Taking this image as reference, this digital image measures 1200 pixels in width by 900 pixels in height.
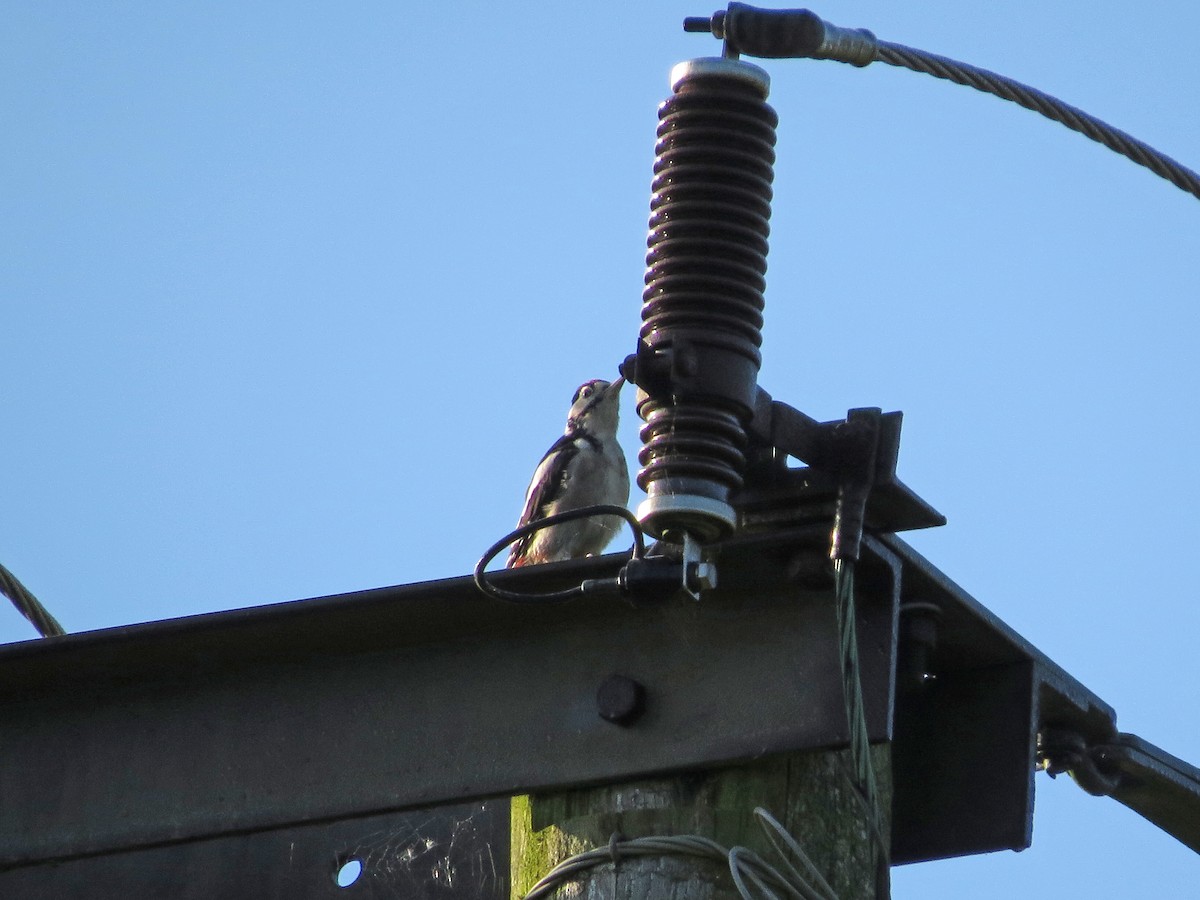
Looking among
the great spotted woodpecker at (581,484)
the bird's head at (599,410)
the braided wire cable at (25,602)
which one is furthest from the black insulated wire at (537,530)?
the bird's head at (599,410)

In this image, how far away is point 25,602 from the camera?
6.49 m

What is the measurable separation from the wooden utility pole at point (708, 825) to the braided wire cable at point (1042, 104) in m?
1.39

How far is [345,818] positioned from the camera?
466 centimetres

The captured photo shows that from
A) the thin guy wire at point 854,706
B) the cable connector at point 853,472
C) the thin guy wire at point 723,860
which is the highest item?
the cable connector at point 853,472

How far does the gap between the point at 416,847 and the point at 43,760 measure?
1022mm

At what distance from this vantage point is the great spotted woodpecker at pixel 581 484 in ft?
34.6

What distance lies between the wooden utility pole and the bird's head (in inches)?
291

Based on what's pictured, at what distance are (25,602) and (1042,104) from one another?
372 cm

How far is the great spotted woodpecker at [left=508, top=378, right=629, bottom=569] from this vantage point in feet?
34.6

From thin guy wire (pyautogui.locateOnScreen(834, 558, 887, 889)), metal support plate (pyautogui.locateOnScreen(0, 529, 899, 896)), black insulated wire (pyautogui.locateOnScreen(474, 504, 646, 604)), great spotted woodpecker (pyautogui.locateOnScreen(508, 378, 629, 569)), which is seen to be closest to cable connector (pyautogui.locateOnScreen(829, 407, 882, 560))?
thin guy wire (pyautogui.locateOnScreen(834, 558, 887, 889))

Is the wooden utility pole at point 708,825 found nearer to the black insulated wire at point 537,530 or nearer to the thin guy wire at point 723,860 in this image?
the thin guy wire at point 723,860

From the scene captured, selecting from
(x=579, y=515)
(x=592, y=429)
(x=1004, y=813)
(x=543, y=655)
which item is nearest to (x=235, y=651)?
(x=543, y=655)

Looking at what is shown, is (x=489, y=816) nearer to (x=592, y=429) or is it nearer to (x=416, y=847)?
(x=416, y=847)

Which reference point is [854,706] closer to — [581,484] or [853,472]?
[853,472]
